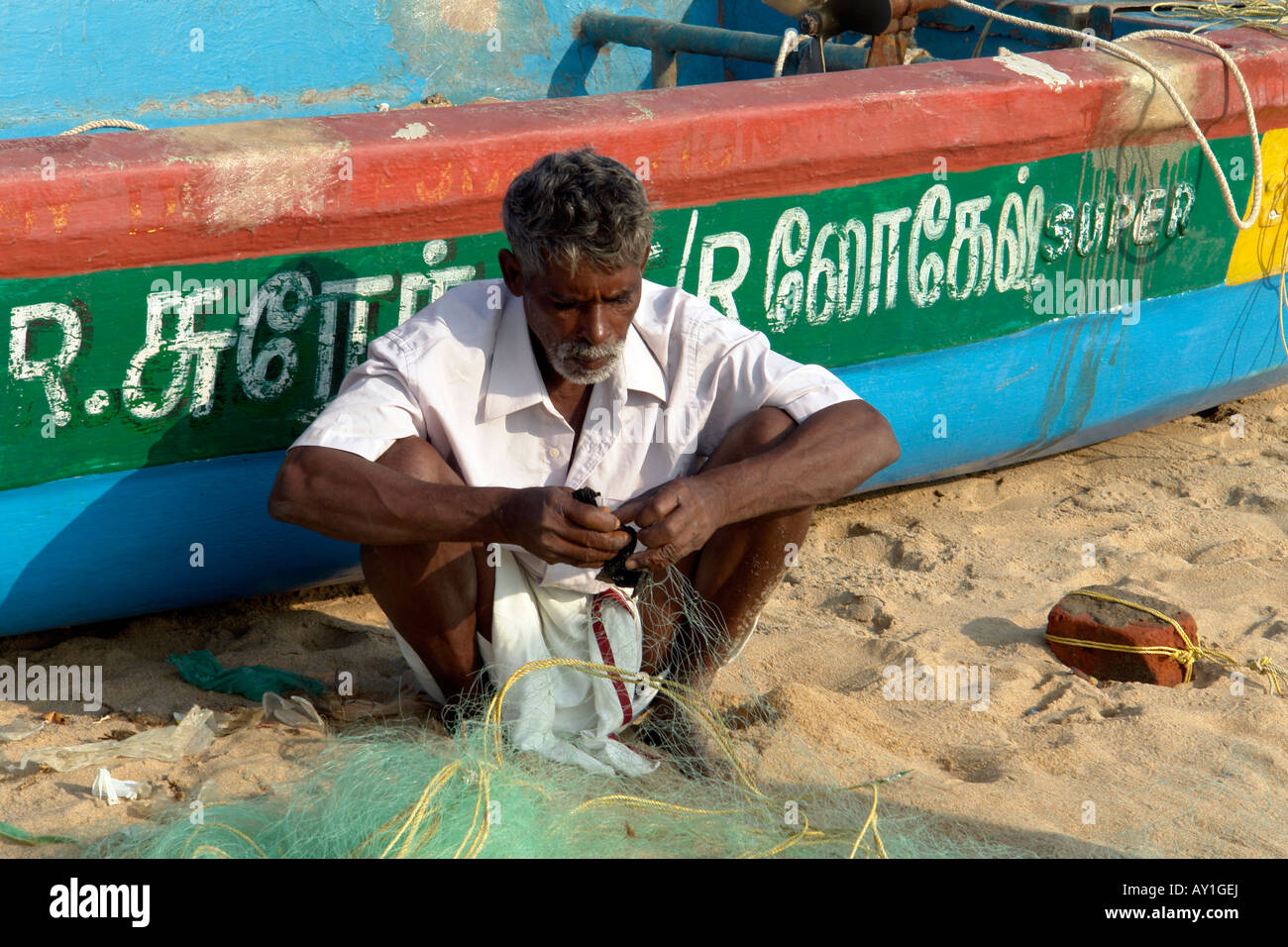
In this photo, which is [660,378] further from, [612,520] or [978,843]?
[978,843]

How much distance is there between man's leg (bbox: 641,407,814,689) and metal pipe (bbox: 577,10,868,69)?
2.19 metres

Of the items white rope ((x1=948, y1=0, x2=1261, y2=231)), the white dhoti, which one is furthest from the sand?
white rope ((x1=948, y1=0, x2=1261, y2=231))

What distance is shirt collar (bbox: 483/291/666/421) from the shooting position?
2.54 meters

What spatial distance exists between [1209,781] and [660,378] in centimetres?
135

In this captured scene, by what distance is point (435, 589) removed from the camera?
2.43 meters

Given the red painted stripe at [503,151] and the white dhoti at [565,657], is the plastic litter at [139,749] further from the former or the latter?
the red painted stripe at [503,151]

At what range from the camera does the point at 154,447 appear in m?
2.78

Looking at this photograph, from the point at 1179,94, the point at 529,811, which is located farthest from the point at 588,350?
the point at 1179,94

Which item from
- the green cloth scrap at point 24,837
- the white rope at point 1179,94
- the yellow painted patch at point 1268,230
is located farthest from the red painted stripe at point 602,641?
the yellow painted patch at point 1268,230

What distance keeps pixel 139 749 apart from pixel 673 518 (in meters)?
1.16

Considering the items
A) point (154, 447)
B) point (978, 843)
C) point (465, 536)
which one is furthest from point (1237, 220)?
point (154, 447)

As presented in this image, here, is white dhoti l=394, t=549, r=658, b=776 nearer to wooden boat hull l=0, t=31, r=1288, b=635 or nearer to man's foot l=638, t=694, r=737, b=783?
man's foot l=638, t=694, r=737, b=783

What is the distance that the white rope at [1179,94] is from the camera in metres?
3.62

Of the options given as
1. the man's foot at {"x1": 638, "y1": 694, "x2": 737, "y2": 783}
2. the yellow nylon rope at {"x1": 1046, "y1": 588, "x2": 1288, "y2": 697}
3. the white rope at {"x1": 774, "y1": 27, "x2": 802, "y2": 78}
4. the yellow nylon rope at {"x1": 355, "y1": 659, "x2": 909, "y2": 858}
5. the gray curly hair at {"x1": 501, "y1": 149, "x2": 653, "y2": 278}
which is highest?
the white rope at {"x1": 774, "y1": 27, "x2": 802, "y2": 78}
